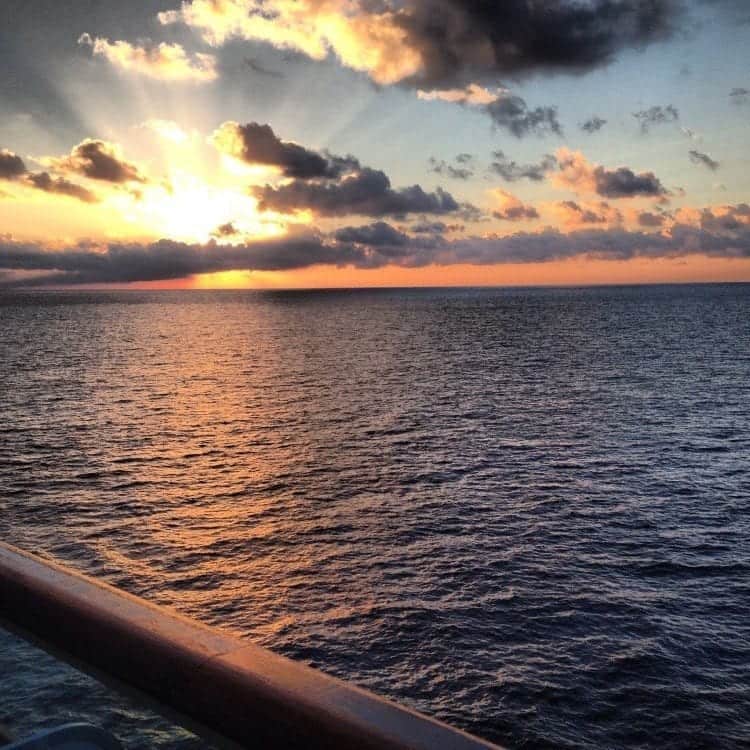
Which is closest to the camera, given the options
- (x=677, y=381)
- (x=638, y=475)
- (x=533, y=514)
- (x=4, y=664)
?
(x=4, y=664)

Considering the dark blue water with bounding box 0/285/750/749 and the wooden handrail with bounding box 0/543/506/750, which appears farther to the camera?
the dark blue water with bounding box 0/285/750/749

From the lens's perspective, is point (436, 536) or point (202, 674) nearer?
point (202, 674)

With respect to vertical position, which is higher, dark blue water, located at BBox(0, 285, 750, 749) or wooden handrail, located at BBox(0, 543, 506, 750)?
wooden handrail, located at BBox(0, 543, 506, 750)

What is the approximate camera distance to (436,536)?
28906 mm

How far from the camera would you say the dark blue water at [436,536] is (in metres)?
18.6

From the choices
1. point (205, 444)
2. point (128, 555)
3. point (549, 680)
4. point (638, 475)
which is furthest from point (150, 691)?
point (205, 444)

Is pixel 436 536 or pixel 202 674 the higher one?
pixel 202 674

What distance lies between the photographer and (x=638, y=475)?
37.9 meters

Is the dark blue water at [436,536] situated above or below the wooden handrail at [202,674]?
below

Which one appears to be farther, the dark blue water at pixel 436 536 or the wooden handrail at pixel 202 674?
the dark blue water at pixel 436 536

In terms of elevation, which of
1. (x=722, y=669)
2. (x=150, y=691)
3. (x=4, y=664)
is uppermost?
(x=150, y=691)

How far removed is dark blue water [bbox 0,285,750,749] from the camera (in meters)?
18.6

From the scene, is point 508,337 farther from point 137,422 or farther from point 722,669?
point 722,669

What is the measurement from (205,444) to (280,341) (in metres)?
85.1
